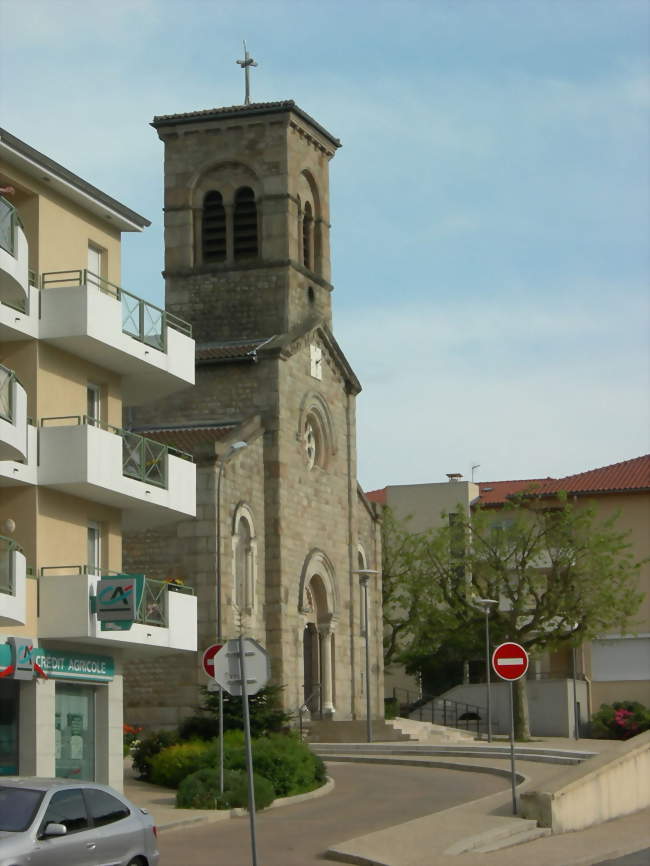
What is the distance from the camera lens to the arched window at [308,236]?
54.4m

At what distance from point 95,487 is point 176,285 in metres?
25.5

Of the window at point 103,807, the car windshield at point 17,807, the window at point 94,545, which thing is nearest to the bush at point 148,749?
the window at point 94,545

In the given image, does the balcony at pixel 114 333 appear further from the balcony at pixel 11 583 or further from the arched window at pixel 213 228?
the arched window at pixel 213 228

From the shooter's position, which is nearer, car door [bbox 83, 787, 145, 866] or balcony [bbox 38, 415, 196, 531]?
car door [bbox 83, 787, 145, 866]

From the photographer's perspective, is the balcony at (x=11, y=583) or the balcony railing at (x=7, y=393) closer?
the balcony railing at (x=7, y=393)

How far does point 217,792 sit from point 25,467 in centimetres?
651

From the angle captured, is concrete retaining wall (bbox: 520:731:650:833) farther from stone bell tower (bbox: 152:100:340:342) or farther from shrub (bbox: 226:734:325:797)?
stone bell tower (bbox: 152:100:340:342)

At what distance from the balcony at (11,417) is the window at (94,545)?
188 inches

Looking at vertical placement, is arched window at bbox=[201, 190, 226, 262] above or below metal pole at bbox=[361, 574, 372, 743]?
above

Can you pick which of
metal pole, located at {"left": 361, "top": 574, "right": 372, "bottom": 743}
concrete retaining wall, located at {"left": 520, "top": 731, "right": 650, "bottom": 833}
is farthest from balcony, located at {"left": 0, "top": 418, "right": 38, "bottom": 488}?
metal pole, located at {"left": 361, "top": 574, "right": 372, "bottom": 743}

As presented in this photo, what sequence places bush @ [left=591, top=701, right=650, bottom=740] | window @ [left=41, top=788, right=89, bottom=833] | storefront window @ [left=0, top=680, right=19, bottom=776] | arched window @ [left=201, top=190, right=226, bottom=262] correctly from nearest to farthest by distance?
window @ [left=41, top=788, right=89, bottom=833]
storefront window @ [left=0, top=680, right=19, bottom=776]
arched window @ [left=201, top=190, right=226, bottom=262]
bush @ [left=591, top=701, right=650, bottom=740]

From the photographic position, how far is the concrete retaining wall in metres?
25.2

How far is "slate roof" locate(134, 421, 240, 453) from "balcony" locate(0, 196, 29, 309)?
63.2 feet

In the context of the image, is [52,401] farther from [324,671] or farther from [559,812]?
[324,671]
